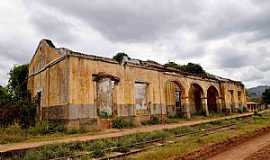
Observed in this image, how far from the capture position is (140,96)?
18844 mm

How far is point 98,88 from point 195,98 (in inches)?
604

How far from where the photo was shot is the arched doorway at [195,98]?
27061 millimetres

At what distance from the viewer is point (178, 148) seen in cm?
880

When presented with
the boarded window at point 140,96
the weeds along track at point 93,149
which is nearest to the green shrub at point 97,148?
the weeds along track at point 93,149

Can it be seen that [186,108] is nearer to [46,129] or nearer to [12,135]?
[46,129]

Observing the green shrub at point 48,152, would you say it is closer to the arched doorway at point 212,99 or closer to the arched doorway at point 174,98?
the arched doorway at point 174,98

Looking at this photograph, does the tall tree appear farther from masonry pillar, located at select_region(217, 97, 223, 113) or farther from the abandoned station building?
masonry pillar, located at select_region(217, 97, 223, 113)

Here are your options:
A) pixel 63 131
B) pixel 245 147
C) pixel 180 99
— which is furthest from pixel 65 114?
pixel 180 99

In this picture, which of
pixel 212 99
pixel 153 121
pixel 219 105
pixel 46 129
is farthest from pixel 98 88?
pixel 212 99

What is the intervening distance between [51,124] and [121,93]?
4918mm

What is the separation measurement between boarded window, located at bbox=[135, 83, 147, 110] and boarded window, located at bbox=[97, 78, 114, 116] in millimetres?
2643

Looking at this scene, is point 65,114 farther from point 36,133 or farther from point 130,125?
point 130,125

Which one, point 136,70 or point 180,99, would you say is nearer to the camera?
point 136,70

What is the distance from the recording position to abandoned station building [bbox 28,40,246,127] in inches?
577
